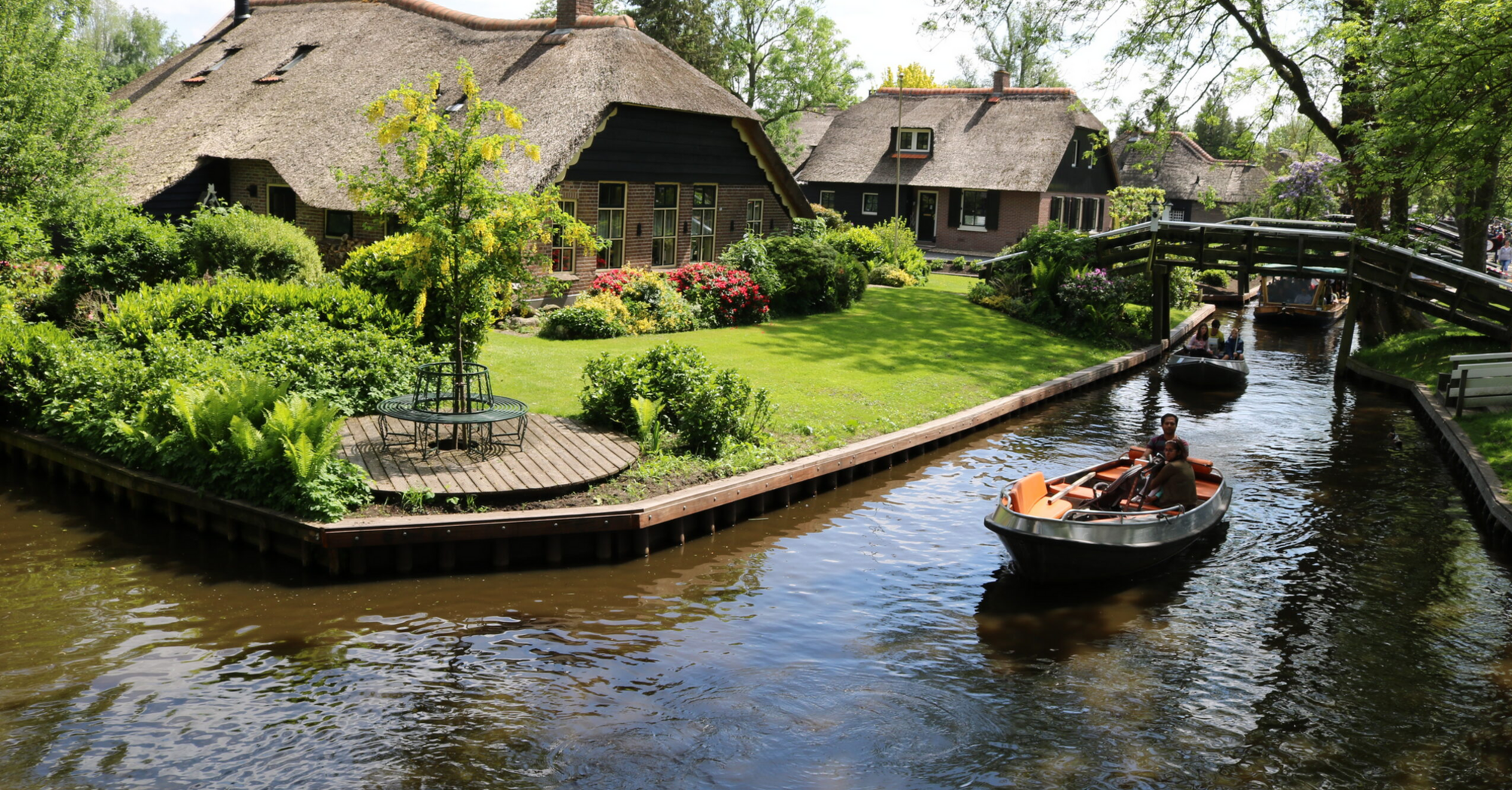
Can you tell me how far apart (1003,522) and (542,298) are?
14.6 m

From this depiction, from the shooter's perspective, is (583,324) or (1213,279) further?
(1213,279)

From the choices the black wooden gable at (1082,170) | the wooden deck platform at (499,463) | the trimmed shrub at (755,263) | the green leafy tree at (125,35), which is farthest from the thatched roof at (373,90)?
the green leafy tree at (125,35)

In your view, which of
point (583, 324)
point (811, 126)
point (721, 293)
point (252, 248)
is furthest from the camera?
point (811, 126)

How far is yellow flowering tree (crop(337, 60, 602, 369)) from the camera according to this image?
12.1m

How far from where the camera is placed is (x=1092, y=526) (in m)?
11.6

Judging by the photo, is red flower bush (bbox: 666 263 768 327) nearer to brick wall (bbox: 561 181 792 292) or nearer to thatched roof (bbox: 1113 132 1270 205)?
brick wall (bbox: 561 181 792 292)

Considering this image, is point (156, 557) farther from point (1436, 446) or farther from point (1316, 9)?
point (1316, 9)

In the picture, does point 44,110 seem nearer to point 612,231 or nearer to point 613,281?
point 612,231

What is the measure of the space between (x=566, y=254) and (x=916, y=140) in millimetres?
26604

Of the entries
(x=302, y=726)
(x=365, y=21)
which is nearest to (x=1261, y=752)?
(x=302, y=726)

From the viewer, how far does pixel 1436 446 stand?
19.0 meters

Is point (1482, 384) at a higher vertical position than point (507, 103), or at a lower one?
lower

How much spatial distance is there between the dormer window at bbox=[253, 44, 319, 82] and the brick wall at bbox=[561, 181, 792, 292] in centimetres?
1087

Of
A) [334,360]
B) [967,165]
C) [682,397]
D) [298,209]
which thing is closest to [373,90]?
[298,209]
